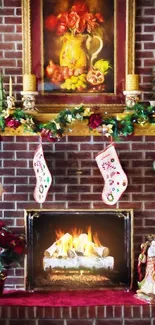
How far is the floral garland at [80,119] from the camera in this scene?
3975 millimetres

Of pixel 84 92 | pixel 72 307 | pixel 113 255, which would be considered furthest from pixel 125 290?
pixel 84 92

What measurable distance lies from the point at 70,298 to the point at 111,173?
948mm

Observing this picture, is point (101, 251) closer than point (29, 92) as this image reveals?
No

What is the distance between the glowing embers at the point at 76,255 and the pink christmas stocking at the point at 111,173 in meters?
0.35

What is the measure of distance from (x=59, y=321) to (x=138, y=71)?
190 centimetres

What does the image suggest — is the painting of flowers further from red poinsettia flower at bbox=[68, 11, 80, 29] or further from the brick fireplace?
the brick fireplace

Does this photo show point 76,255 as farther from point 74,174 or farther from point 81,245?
point 74,174

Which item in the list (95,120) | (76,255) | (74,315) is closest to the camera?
(74,315)

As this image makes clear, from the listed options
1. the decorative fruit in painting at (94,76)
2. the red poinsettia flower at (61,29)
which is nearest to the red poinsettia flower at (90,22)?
the red poinsettia flower at (61,29)

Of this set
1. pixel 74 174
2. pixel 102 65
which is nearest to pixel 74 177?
pixel 74 174

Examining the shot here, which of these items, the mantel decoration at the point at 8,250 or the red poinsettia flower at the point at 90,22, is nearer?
the mantel decoration at the point at 8,250

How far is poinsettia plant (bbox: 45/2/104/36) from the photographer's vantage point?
415 centimetres

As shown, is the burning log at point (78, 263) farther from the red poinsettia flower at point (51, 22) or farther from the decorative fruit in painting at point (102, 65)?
the red poinsettia flower at point (51, 22)

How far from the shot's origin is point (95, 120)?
3973 mm
